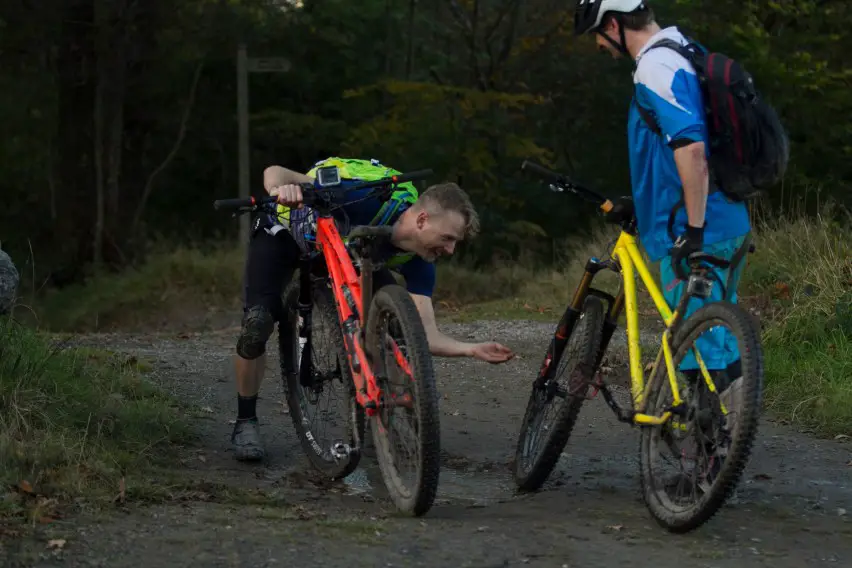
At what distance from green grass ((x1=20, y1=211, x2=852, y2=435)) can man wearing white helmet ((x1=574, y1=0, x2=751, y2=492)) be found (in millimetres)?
466

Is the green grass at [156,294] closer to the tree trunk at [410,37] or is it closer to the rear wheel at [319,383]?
the tree trunk at [410,37]

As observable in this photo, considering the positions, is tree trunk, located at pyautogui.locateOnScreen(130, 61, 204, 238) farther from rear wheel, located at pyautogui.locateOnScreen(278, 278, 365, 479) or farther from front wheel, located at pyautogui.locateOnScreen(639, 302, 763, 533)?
front wheel, located at pyautogui.locateOnScreen(639, 302, 763, 533)

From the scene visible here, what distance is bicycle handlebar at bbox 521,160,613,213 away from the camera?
18.4 feet

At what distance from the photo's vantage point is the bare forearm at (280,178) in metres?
5.89

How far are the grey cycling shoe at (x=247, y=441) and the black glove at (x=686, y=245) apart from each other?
2222 millimetres

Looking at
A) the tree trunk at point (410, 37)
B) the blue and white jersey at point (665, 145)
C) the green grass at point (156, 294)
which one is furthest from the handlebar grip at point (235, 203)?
the tree trunk at point (410, 37)

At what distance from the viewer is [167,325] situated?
1884cm

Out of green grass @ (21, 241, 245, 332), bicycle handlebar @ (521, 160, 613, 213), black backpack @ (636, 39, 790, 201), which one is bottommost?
green grass @ (21, 241, 245, 332)

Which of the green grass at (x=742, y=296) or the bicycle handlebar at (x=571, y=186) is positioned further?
the green grass at (x=742, y=296)

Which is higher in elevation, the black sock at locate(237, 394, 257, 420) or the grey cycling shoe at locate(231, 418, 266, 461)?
the black sock at locate(237, 394, 257, 420)

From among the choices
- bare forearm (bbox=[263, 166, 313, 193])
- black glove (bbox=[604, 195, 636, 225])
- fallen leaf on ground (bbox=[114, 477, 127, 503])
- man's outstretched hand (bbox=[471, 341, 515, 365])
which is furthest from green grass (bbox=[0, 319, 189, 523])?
black glove (bbox=[604, 195, 636, 225])

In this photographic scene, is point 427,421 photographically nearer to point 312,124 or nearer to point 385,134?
point 385,134

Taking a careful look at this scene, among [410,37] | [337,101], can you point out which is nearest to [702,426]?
[410,37]

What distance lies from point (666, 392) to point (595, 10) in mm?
1454
